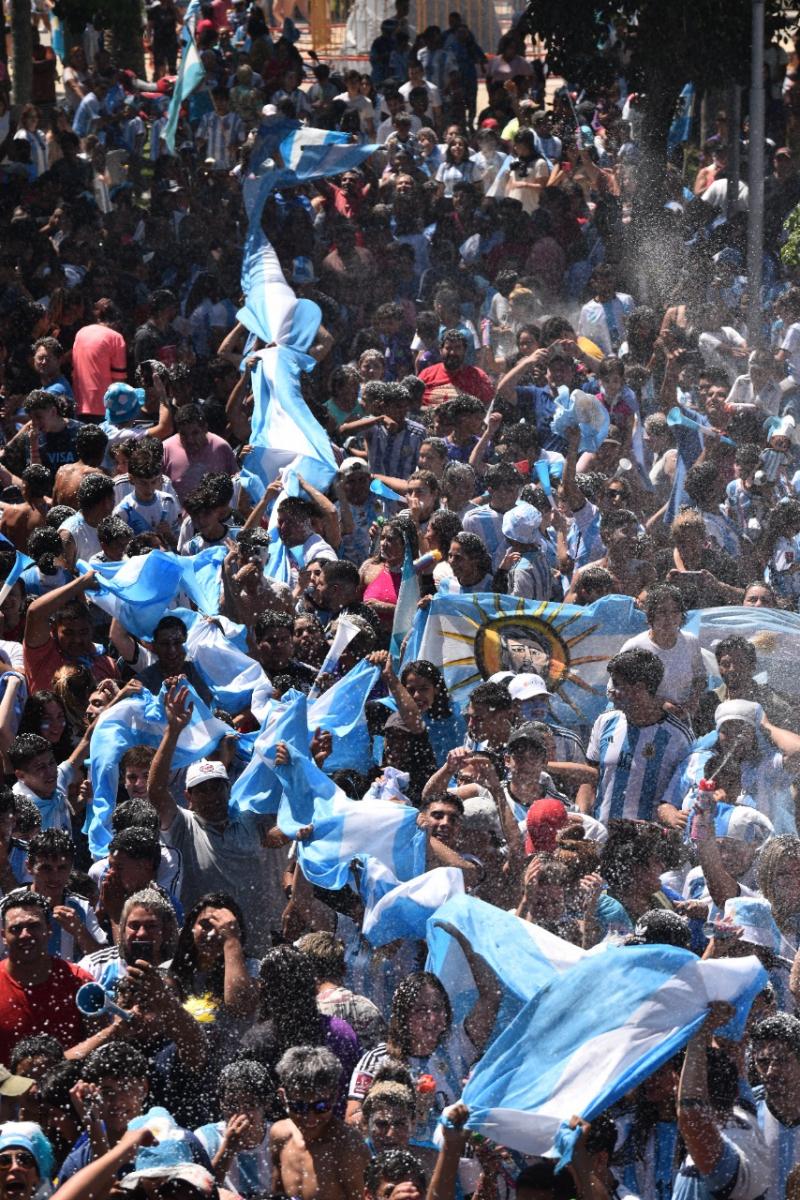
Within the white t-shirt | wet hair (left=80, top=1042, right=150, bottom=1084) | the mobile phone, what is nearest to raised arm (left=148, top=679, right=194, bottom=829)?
the mobile phone

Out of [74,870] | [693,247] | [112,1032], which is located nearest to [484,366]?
[693,247]

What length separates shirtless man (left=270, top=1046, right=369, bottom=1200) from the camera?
5.71m

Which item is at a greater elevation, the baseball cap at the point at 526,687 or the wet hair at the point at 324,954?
the baseball cap at the point at 526,687

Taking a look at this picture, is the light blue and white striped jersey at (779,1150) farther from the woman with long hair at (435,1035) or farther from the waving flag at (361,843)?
the waving flag at (361,843)

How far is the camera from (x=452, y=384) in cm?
1198

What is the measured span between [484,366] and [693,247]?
10.1ft

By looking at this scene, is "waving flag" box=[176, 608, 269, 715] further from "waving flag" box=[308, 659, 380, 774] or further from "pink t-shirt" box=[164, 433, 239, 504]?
"pink t-shirt" box=[164, 433, 239, 504]

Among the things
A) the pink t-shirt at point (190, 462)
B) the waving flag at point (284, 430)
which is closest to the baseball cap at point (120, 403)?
the pink t-shirt at point (190, 462)

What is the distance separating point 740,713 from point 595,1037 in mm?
2390

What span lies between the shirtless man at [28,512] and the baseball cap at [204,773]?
2.55 metres

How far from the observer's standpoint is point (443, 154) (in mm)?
16469

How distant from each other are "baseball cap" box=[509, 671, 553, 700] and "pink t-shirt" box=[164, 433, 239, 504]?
2.59 m

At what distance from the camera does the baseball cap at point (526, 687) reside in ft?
27.1

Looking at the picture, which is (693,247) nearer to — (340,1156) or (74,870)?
(74,870)
